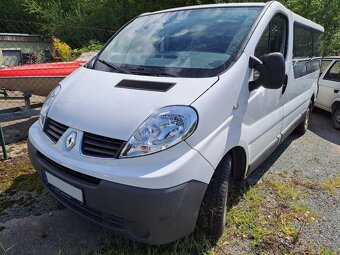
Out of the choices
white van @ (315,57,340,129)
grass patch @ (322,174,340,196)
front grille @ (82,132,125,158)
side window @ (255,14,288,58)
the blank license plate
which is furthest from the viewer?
white van @ (315,57,340,129)

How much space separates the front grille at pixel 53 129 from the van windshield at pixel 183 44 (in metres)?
0.71

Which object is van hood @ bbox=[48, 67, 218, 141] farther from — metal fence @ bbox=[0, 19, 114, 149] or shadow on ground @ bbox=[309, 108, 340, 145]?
shadow on ground @ bbox=[309, 108, 340, 145]

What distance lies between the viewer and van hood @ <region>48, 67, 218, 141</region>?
2043 millimetres

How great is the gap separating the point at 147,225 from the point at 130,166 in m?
0.39

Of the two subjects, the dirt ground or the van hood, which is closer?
the van hood

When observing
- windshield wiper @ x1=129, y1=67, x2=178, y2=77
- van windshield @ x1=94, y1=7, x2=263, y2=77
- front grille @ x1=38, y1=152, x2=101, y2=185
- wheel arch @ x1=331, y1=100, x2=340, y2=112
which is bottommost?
wheel arch @ x1=331, y1=100, x2=340, y2=112

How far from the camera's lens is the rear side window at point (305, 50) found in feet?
12.3

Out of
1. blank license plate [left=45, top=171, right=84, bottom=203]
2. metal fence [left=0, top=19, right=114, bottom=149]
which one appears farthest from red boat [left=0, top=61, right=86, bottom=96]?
blank license plate [left=45, top=171, right=84, bottom=203]

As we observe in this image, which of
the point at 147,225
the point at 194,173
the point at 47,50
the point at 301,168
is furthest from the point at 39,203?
the point at 47,50

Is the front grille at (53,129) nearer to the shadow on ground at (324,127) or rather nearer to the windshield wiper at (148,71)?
the windshield wiper at (148,71)

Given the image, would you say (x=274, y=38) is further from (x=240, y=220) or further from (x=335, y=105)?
(x=335, y=105)

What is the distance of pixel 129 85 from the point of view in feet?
7.70

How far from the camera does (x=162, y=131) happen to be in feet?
6.52

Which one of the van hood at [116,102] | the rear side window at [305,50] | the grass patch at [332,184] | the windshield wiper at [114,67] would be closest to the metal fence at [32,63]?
the windshield wiper at [114,67]
